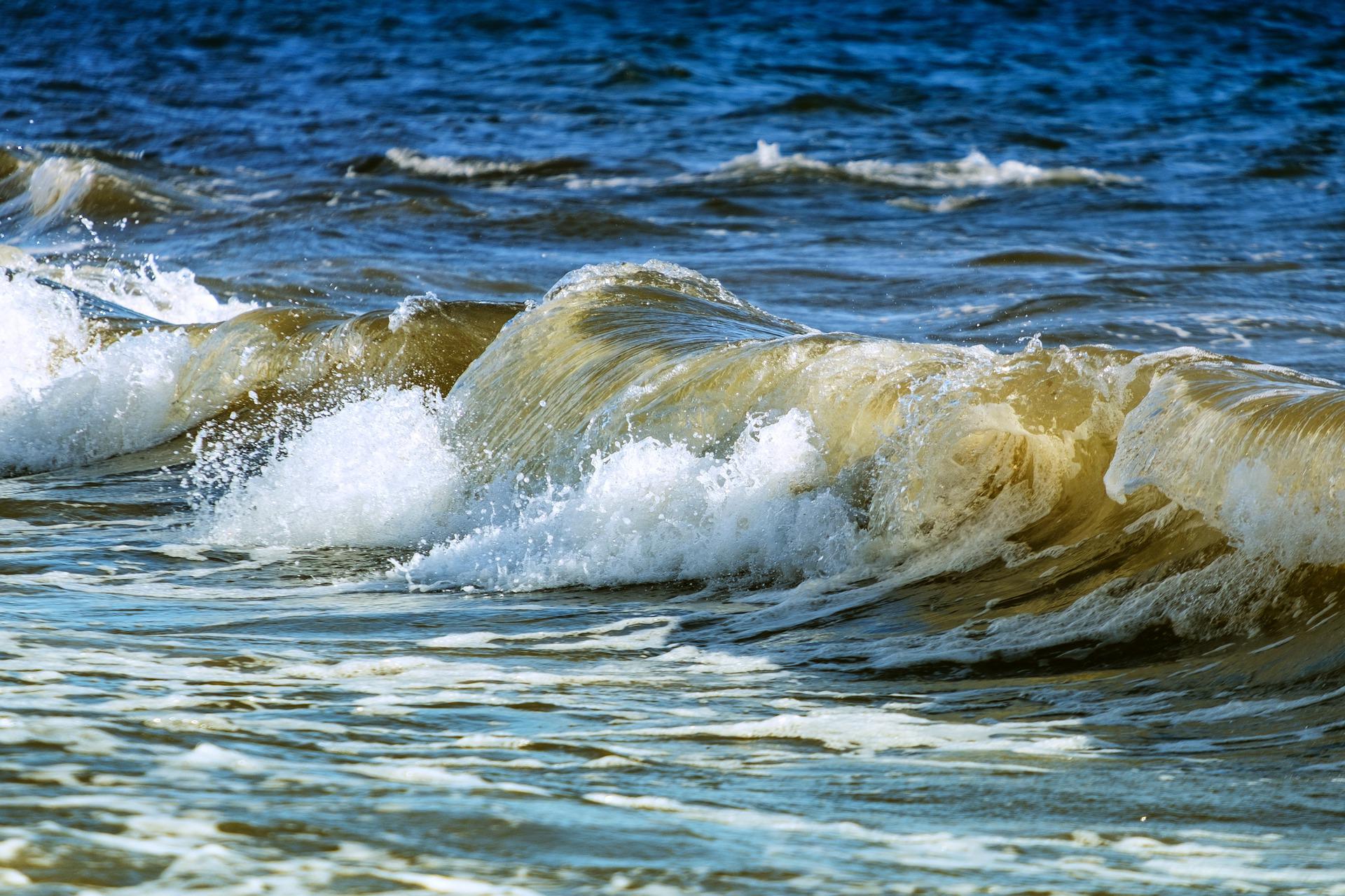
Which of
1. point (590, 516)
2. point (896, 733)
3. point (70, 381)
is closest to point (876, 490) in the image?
point (590, 516)

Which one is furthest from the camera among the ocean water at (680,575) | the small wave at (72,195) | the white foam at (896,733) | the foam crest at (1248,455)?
the small wave at (72,195)

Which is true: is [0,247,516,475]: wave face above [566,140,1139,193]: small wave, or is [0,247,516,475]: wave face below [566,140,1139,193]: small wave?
below

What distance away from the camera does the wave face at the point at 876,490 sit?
4.09 meters

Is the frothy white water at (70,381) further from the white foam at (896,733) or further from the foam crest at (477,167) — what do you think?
the foam crest at (477,167)

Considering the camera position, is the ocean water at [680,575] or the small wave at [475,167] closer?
the ocean water at [680,575]

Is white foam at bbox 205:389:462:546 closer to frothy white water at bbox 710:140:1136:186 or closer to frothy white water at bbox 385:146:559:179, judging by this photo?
frothy white water at bbox 710:140:1136:186

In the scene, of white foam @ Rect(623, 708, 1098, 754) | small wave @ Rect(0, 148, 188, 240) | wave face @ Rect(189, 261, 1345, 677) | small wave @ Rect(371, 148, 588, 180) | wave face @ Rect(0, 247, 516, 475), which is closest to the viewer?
white foam @ Rect(623, 708, 1098, 754)

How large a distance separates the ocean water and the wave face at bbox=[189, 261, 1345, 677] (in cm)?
2

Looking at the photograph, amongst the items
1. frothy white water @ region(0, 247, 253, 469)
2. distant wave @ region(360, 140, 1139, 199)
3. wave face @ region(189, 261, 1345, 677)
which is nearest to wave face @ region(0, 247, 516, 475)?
frothy white water @ region(0, 247, 253, 469)

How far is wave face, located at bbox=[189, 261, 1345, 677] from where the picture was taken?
4.09m

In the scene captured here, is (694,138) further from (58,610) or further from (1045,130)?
(58,610)

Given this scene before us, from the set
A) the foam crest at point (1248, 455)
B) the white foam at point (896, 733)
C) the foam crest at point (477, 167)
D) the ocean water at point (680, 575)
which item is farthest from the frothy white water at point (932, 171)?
the white foam at point (896, 733)

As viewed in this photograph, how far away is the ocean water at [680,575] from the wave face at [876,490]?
2 centimetres

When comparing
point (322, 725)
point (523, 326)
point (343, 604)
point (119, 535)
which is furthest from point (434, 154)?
point (322, 725)
